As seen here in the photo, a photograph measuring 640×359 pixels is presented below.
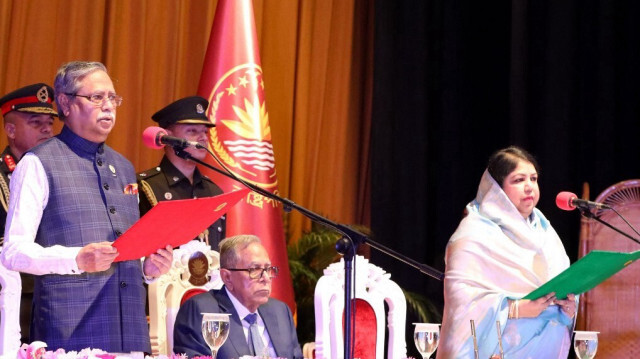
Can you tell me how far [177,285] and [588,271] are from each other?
55.2 inches

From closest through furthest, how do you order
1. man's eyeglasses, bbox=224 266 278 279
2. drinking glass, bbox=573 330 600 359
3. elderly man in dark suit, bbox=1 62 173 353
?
elderly man in dark suit, bbox=1 62 173 353
drinking glass, bbox=573 330 600 359
man's eyeglasses, bbox=224 266 278 279

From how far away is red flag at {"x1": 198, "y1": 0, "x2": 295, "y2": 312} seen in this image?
4.91 metres

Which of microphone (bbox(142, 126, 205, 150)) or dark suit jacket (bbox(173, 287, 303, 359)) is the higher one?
microphone (bbox(142, 126, 205, 150))

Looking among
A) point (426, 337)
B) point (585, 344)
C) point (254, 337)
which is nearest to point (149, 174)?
point (254, 337)

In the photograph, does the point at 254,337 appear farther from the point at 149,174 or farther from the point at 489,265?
the point at 149,174

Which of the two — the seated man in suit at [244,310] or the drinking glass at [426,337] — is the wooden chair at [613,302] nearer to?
the seated man in suit at [244,310]

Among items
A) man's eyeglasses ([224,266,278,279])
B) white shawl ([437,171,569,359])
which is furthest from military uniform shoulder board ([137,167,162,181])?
white shawl ([437,171,569,359])

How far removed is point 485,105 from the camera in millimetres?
6375

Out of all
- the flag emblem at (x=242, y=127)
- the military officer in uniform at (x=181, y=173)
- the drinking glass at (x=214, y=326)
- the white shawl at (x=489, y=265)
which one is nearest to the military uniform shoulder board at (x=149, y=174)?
the military officer in uniform at (x=181, y=173)

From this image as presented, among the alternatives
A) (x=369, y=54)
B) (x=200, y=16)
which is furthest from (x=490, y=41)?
(x=200, y=16)

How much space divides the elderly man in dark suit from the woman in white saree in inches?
54.9

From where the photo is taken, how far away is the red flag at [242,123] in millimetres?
4914

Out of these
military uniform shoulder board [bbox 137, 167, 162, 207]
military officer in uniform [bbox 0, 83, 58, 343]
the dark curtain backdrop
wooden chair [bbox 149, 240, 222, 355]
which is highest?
the dark curtain backdrop

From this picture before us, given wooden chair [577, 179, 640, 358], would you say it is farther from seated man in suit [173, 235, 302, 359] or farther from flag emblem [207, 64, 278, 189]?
seated man in suit [173, 235, 302, 359]
